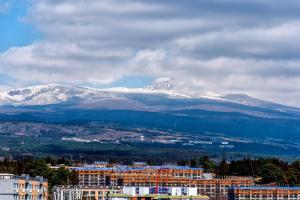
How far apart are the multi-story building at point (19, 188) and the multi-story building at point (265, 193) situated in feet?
139

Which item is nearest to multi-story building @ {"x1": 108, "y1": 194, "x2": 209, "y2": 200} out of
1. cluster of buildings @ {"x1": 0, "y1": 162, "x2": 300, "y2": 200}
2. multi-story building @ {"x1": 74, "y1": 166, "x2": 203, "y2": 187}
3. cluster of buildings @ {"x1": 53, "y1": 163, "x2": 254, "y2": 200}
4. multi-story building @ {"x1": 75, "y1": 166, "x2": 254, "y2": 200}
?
cluster of buildings @ {"x1": 0, "y1": 162, "x2": 300, "y2": 200}

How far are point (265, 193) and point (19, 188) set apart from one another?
173ft

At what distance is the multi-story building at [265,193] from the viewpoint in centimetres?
12506

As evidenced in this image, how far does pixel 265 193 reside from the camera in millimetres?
126000

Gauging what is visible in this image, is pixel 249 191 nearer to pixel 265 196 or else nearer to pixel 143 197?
A: pixel 265 196

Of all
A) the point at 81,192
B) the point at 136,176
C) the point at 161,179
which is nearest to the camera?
the point at 81,192

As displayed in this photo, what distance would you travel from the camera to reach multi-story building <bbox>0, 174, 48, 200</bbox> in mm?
78250

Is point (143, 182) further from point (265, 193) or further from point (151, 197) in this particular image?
point (151, 197)

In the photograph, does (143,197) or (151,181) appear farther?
(151,181)

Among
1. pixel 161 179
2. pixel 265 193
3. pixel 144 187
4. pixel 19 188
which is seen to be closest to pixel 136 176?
pixel 161 179

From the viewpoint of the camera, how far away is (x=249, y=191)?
411 feet

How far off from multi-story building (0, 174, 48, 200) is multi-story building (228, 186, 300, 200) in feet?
139

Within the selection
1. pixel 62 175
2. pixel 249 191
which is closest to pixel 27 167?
pixel 62 175

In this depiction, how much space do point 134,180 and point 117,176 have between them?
428 cm
